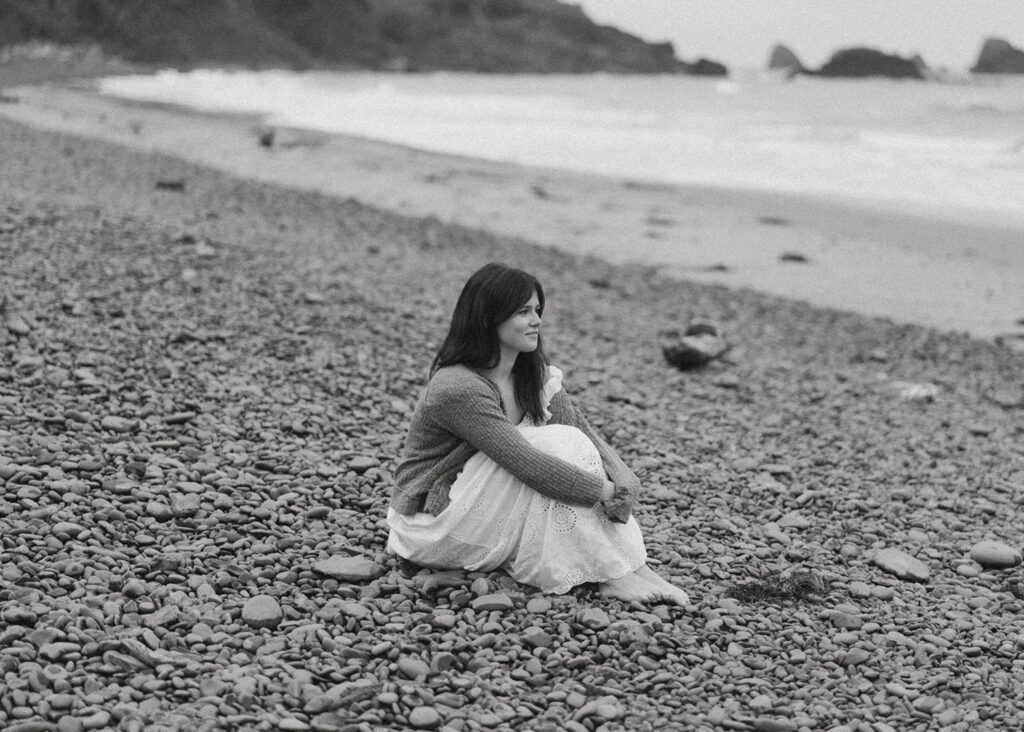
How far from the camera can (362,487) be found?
20.5ft

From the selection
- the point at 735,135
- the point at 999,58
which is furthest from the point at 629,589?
the point at 999,58

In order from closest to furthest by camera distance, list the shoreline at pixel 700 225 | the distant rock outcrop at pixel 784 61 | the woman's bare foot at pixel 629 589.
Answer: the woman's bare foot at pixel 629 589, the shoreline at pixel 700 225, the distant rock outcrop at pixel 784 61

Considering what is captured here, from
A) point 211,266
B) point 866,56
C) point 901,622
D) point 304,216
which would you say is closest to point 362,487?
point 901,622

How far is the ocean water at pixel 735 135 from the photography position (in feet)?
83.4

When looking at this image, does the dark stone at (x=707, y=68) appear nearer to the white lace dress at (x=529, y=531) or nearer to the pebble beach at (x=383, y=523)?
the pebble beach at (x=383, y=523)

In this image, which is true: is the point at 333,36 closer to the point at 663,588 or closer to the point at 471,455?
the point at 471,455

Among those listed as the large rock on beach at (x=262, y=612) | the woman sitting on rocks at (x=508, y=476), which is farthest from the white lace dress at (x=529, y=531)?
the large rock on beach at (x=262, y=612)

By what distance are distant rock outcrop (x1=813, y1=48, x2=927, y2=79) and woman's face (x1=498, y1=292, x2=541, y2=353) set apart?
11718 centimetres

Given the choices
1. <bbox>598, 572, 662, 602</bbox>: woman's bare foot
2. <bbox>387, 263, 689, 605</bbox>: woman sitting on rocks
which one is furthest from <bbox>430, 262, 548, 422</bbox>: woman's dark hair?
<bbox>598, 572, 662, 602</bbox>: woman's bare foot

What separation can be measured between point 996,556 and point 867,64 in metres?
128

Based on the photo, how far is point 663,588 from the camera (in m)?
5.11

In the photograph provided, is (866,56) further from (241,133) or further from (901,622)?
(901,622)

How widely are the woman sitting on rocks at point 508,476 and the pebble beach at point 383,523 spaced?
15 cm

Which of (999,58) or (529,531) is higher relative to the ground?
(999,58)
